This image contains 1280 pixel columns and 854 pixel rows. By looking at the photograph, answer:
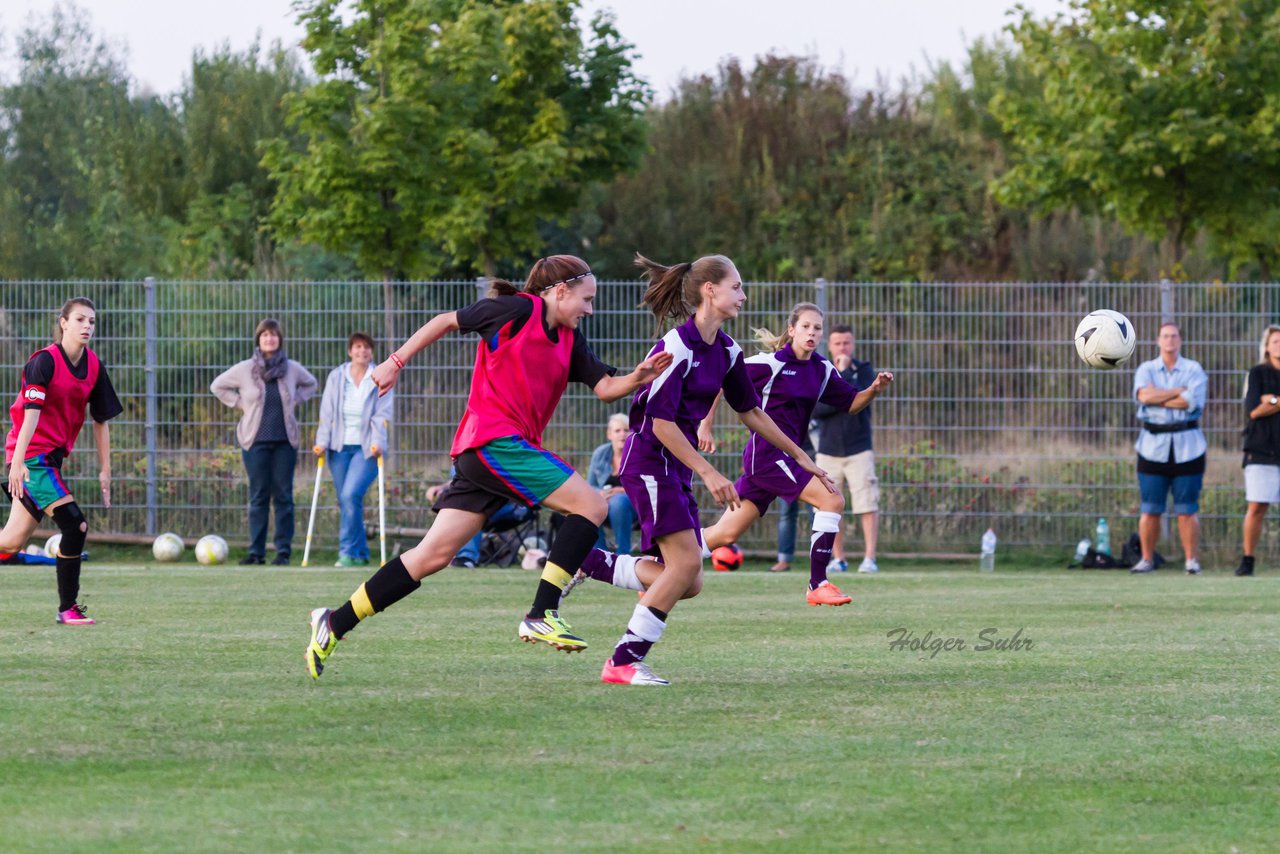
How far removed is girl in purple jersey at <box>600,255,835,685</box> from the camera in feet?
23.4

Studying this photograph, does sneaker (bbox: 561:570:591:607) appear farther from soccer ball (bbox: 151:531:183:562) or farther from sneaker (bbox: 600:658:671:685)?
soccer ball (bbox: 151:531:183:562)

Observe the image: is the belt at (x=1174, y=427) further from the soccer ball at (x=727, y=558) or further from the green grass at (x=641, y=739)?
the green grass at (x=641, y=739)

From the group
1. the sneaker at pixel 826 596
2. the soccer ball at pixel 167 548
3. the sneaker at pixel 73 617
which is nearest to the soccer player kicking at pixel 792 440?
the sneaker at pixel 826 596

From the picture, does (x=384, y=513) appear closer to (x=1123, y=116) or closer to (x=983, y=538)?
(x=983, y=538)

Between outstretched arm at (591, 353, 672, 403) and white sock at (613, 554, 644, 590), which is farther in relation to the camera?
white sock at (613, 554, 644, 590)

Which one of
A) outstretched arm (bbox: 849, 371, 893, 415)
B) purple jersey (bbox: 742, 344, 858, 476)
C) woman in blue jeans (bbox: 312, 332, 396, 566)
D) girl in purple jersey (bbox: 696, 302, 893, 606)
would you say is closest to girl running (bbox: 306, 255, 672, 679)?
outstretched arm (bbox: 849, 371, 893, 415)

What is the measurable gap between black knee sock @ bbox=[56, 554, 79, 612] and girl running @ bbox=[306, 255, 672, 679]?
3.15 m

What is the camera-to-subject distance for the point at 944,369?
16.8 metres

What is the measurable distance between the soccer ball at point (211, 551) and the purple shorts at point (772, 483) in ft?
23.3

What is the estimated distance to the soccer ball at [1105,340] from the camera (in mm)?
11180

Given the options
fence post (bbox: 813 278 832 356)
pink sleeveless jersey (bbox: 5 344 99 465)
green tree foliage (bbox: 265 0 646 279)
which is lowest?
pink sleeveless jersey (bbox: 5 344 99 465)

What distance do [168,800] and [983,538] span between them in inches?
501

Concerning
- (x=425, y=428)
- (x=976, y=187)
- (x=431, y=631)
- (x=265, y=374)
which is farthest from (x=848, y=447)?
(x=976, y=187)

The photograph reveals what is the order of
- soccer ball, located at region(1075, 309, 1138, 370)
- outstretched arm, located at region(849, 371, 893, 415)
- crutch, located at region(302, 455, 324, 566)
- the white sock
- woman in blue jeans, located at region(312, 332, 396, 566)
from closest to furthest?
the white sock < outstretched arm, located at region(849, 371, 893, 415) < soccer ball, located at region(1075, 309, 1138, 370) < woman in blue jeans, located at region(312, 332, 396, 566) < crutch, located at region(302, 455, 324, 566)
